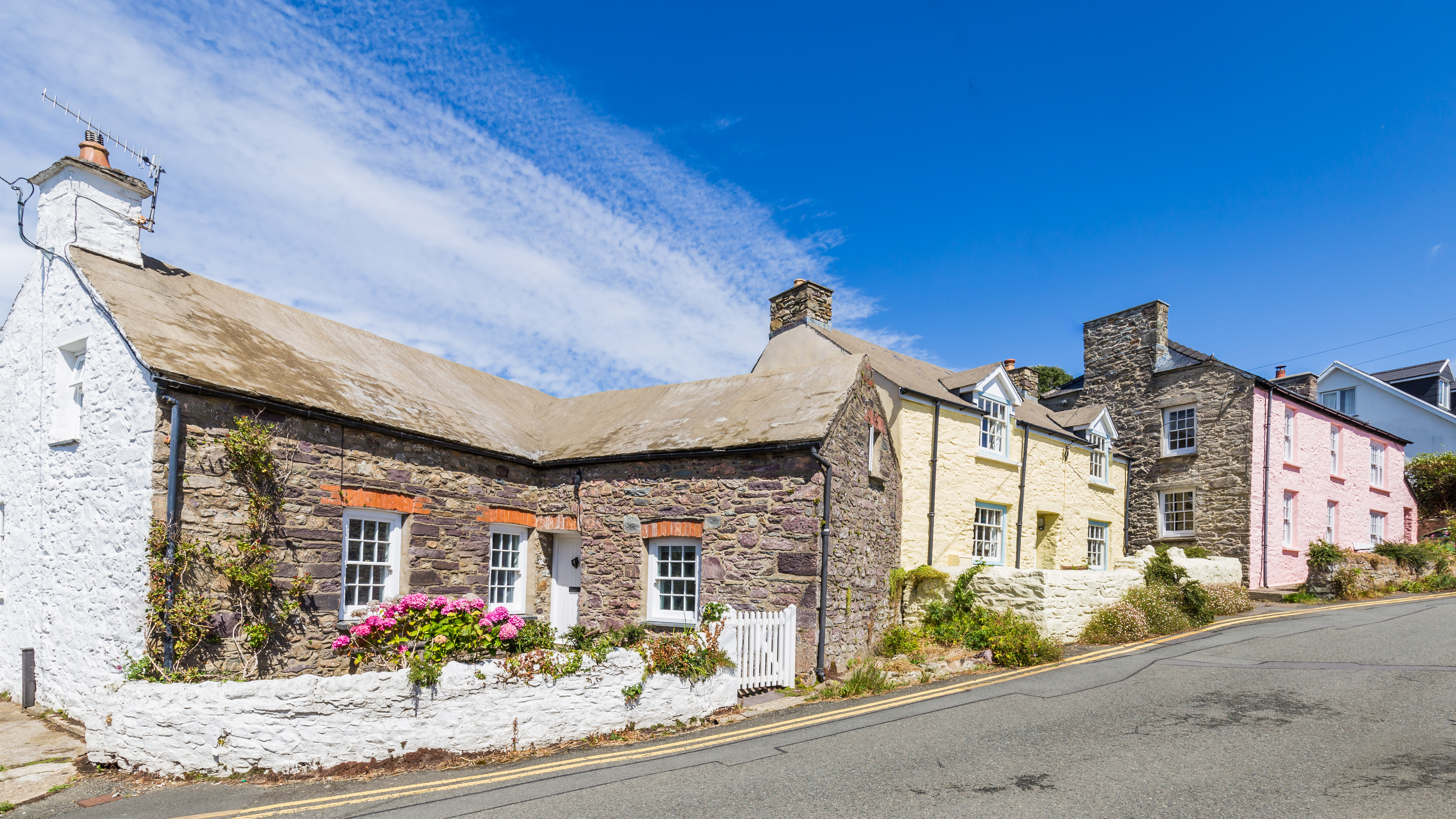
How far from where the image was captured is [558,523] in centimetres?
1540

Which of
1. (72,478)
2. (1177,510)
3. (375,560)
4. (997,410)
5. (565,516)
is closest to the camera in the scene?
(72,478)

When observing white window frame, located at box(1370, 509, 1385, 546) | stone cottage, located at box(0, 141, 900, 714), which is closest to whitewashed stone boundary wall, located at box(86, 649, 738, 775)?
stone cottage, located at box(0, 141, 900, 714)

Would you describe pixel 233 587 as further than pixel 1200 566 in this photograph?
No

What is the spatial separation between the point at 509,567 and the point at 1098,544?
1863 centimetres

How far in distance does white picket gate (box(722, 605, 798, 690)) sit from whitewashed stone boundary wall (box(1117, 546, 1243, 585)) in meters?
10.1

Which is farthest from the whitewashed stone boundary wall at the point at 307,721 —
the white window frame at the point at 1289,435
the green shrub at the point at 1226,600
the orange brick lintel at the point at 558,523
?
the white window frame at the point at 1289,435

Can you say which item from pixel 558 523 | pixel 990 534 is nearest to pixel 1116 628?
pixel 990 534

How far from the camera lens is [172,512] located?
9.70 meters

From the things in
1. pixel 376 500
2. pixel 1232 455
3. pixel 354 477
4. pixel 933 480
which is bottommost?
pixel 376 500

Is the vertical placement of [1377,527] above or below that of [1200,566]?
above

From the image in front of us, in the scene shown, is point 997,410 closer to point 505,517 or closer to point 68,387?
point 505,517

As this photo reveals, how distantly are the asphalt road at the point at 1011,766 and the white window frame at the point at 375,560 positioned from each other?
160 inches

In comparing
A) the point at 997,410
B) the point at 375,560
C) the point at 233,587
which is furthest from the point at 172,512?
the point at 997,410

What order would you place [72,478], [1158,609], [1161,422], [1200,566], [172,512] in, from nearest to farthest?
[172,512], [72,478], [1158,609], [1200,566], [1161,422]
